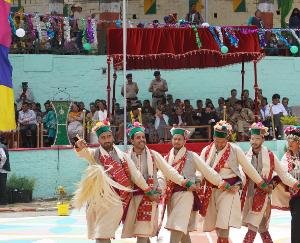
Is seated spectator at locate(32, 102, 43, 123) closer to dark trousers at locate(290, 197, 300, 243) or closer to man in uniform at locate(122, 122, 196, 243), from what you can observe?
man in uniform at locate(122, 122, 196, 243)

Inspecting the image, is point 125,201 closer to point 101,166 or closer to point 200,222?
point 101,166

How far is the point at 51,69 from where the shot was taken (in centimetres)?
2575

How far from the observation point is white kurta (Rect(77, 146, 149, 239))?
11.3 m

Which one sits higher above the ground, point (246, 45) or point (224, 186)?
point (246, 45)

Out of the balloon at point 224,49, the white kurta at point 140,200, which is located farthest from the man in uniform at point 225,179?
the balloon at point 224,49

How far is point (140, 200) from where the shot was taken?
11781mm

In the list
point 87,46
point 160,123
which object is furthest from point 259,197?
point 87,46

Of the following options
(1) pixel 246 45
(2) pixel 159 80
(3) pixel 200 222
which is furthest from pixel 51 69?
(3) pixel 200 222

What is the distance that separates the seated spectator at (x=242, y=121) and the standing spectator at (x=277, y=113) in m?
1.16

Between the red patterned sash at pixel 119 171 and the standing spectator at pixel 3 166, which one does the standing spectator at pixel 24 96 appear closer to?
the standing spectator at pixel 3 166

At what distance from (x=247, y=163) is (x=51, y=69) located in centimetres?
1411

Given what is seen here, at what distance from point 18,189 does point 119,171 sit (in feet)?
32.0

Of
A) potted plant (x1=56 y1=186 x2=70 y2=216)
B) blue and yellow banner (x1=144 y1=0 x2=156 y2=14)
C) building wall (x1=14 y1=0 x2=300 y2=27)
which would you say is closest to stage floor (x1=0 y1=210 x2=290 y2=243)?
potted plant (x1=56 y1=186 x2=70 y2=216)

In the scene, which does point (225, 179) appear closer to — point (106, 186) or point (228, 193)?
point (228, 193)
